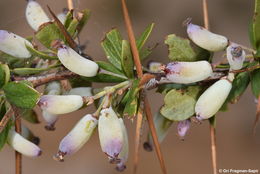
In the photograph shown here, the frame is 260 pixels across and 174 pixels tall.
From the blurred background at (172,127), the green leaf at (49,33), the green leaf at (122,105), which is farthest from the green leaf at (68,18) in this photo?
the blurred background at (172,127)

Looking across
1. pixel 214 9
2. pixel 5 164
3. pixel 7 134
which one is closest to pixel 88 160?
pixel 5 164

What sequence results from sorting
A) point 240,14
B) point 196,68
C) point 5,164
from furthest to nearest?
1. point 240,14
2. point 5,164
3. point 196,68

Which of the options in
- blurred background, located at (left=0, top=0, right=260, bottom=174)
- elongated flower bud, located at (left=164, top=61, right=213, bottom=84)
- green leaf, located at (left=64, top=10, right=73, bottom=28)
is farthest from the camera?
blurred background, located at (left=0, top=0, right=260, bottom=174)

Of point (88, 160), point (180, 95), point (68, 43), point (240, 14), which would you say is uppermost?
point (68, 43)

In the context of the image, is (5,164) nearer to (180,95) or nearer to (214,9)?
(214,9)

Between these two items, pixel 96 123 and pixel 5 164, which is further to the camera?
pixel 5 164

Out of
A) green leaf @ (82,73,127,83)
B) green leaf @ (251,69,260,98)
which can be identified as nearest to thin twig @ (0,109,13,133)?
green leaf @ (82,73,127,83)

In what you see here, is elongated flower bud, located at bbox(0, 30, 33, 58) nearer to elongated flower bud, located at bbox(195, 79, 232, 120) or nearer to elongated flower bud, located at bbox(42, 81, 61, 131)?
elongated flower bud, located at bbox(42, 81, 61, 131)
